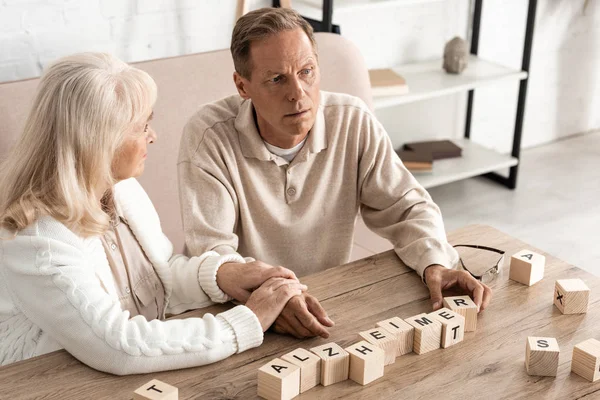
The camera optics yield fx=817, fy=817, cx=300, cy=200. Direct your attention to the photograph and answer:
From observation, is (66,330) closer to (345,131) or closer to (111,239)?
(111,239)

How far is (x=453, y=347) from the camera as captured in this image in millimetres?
1593

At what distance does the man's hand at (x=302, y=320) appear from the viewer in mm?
1598

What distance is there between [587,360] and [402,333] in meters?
0.34

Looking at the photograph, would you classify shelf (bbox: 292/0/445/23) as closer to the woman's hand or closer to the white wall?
the white wall

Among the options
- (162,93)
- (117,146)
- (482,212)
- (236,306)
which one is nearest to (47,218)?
(117,146)

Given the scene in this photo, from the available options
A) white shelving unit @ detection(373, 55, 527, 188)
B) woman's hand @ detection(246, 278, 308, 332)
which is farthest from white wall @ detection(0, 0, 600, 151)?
woman's hand @ detection(246, 278, 308, 332)

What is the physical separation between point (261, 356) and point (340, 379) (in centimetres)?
17

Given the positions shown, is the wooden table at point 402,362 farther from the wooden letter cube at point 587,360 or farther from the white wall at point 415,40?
the white wall at point 415,40

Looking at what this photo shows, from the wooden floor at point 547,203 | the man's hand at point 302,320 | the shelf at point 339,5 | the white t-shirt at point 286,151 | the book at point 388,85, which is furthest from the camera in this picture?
the wooden floor at point 547,203

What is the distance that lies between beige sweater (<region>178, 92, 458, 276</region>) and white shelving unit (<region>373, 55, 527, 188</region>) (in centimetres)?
153

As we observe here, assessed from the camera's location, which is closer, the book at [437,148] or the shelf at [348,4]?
the shelf at [348,4]

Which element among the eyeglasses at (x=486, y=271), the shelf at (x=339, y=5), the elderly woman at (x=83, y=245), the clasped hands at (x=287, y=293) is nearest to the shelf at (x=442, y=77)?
the shelf at (x=339, y=5)

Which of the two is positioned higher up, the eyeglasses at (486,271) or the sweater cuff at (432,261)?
the sweater cuff at (432,261)

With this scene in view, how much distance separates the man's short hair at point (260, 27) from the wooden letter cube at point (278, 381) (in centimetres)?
83
